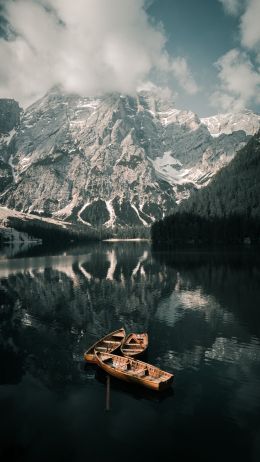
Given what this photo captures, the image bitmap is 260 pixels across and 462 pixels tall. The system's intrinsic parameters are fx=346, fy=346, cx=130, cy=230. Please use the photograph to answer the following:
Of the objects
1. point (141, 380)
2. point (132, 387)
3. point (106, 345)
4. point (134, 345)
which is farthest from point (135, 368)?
point (106, 345)

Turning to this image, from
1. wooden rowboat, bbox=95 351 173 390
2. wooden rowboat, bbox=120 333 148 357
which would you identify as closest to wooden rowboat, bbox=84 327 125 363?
wooden rowboat, bbox=120 333 148 357

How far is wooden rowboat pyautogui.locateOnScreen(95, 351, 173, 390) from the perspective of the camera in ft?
123

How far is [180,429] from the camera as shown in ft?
103

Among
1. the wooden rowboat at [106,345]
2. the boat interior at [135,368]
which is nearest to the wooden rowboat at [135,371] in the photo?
the boat interior at [135,368]

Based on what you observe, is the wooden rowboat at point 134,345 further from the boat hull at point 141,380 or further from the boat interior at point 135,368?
the boat hull at point 141,380

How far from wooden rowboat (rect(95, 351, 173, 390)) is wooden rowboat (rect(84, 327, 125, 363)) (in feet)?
4.36

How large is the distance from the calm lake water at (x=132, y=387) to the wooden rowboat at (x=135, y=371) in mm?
1342

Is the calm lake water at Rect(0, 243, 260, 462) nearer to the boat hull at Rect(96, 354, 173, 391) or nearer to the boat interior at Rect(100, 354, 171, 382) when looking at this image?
the boat hull at Rect(96, 354, 173, 391)

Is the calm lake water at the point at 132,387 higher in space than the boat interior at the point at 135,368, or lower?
lower

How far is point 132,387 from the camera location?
130 ft

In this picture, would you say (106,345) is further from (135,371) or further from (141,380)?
(141,380)

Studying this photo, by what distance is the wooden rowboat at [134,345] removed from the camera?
158ft

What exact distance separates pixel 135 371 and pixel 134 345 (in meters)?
10.7

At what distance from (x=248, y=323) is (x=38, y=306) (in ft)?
154
